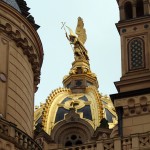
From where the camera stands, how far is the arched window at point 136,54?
87.6 feet

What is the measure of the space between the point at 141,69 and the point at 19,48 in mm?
4307

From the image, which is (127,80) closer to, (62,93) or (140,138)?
(140,138)

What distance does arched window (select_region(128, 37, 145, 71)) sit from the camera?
26697 millimetres

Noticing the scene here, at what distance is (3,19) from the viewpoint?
24.5 meters

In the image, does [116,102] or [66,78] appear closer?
[116,102]

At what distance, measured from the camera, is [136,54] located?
88.6 feet

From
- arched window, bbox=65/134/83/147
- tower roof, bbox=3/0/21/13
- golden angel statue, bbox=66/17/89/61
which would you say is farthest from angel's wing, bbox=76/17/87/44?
tower roof, bbox=3/0/21/13

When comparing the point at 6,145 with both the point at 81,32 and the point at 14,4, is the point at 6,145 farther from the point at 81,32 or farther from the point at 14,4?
the point at 81,32

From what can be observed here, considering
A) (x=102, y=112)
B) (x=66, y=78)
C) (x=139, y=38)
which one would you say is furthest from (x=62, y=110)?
(x=139, y=38)

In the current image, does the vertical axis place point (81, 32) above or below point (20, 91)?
Answer: above

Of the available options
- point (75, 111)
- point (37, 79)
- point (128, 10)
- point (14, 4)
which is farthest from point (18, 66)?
point (75, 111)

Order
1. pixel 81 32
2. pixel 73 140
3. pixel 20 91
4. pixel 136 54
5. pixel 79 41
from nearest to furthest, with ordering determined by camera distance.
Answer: pixel 20 91 → pixel 136 54 → pixel 73 140 → pixel 79 41 → pixel 81 32

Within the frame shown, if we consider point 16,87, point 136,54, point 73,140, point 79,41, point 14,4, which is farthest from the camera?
point 79,41

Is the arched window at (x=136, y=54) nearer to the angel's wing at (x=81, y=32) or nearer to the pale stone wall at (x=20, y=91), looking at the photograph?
the pale stone wall at (x=20, y=91)
